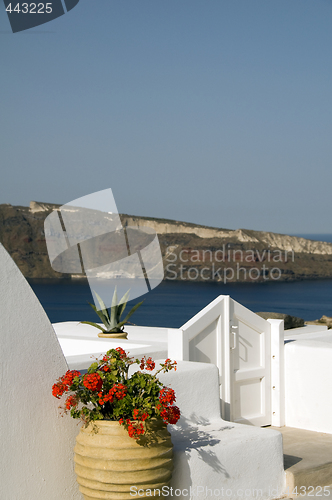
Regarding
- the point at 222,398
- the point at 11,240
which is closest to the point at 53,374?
the point at 222,398

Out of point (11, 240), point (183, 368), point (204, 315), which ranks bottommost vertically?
point (183, 368)

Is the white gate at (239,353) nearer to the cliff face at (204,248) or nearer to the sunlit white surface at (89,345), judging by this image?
the sunlit white surface at (89,345)

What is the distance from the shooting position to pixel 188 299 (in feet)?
286

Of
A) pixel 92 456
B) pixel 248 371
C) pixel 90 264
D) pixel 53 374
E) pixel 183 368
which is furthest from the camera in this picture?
pixel 90 264

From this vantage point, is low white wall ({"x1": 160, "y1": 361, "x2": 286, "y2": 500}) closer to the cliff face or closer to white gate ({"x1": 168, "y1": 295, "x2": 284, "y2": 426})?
white gate ({"x1": 168, "y1": 295, "x2": 284, "y2": 426})

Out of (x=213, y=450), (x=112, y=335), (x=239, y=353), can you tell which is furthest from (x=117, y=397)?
(x=112, y=335)

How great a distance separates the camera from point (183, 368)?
4.61m

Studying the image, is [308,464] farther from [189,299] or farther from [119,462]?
[189,299]

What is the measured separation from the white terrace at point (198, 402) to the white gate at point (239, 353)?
1 centimetres

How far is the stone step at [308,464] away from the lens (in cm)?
445

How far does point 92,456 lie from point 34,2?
8.05 metres

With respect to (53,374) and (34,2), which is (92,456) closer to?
(53,374)

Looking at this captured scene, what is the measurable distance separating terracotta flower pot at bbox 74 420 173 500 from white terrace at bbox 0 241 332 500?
1.06 feet

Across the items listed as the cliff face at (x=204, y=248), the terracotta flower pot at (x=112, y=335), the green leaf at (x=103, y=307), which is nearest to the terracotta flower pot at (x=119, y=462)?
the terracotta flower pot at (x=112, y=335)
